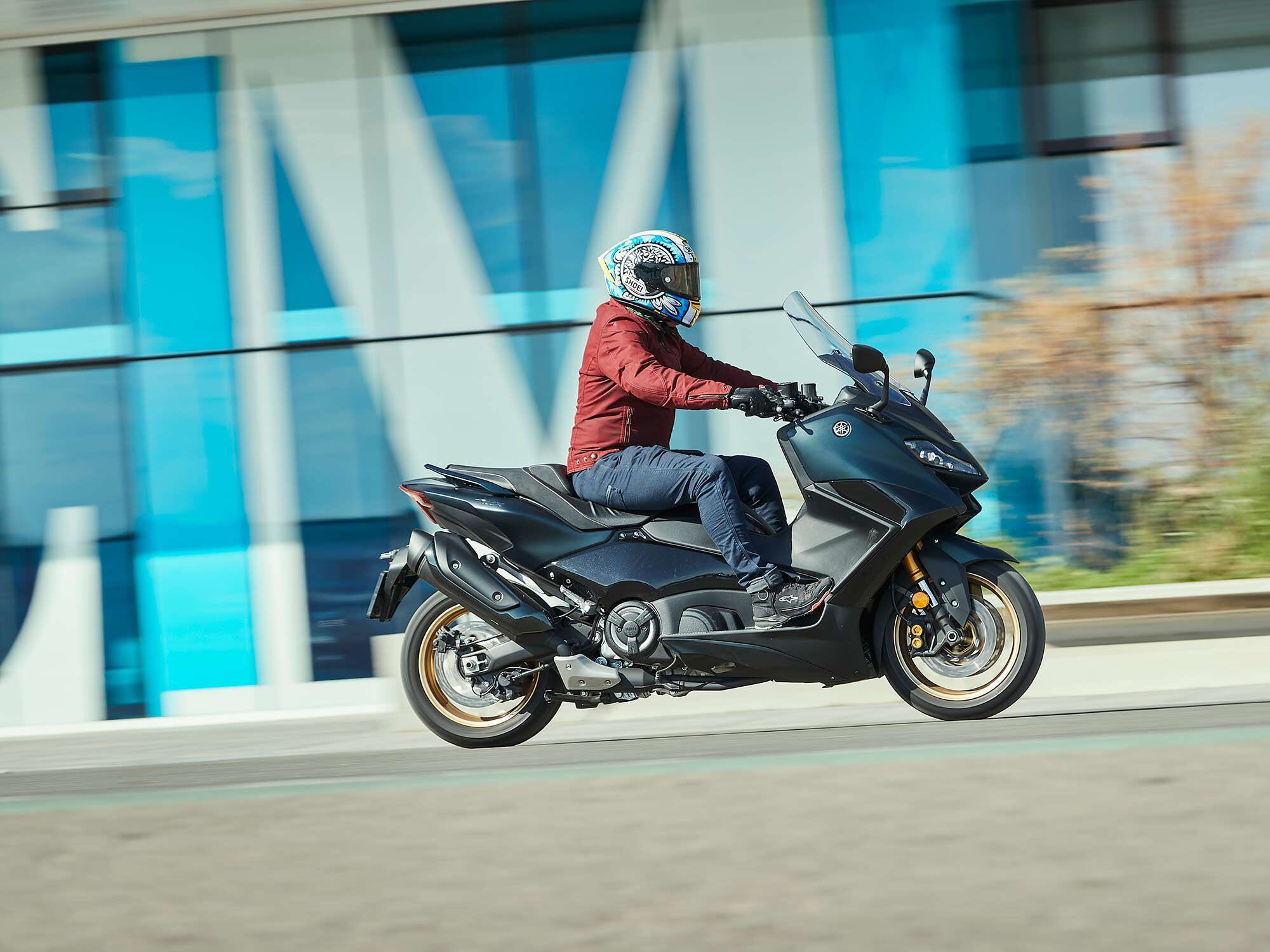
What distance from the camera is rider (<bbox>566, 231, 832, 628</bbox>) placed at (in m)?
5.43

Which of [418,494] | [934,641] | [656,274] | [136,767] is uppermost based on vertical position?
[656,274]

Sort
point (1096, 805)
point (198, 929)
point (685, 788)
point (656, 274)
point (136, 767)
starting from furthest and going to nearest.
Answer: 1. point (136, 767)
2. point (656, 274)
3. point (685, 788)
4. point (1096, 805)
5. point (198, 929)

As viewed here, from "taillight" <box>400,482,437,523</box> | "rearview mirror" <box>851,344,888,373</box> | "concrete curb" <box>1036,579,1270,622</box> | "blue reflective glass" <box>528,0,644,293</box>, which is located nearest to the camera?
"rearview mirror" <box>851,344,888,373</box>

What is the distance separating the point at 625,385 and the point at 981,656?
1.62m

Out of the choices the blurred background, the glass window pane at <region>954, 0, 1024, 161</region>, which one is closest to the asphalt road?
the blurred background

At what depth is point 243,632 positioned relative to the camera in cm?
1142

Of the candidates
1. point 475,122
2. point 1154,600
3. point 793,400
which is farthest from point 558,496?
point 475,122

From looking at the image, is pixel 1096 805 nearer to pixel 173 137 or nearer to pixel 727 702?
pixel 727 702

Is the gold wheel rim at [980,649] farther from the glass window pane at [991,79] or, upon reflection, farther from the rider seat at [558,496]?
the glass window pane at [991,79]

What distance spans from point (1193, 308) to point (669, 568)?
5.09m

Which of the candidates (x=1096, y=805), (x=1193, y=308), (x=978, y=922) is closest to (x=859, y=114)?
(x=1193, y=308)

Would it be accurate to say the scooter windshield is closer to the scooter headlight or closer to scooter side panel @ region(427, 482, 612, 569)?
the scooter headlight

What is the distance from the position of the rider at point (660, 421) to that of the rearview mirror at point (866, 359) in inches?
16.3

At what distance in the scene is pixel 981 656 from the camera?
17.5ft
